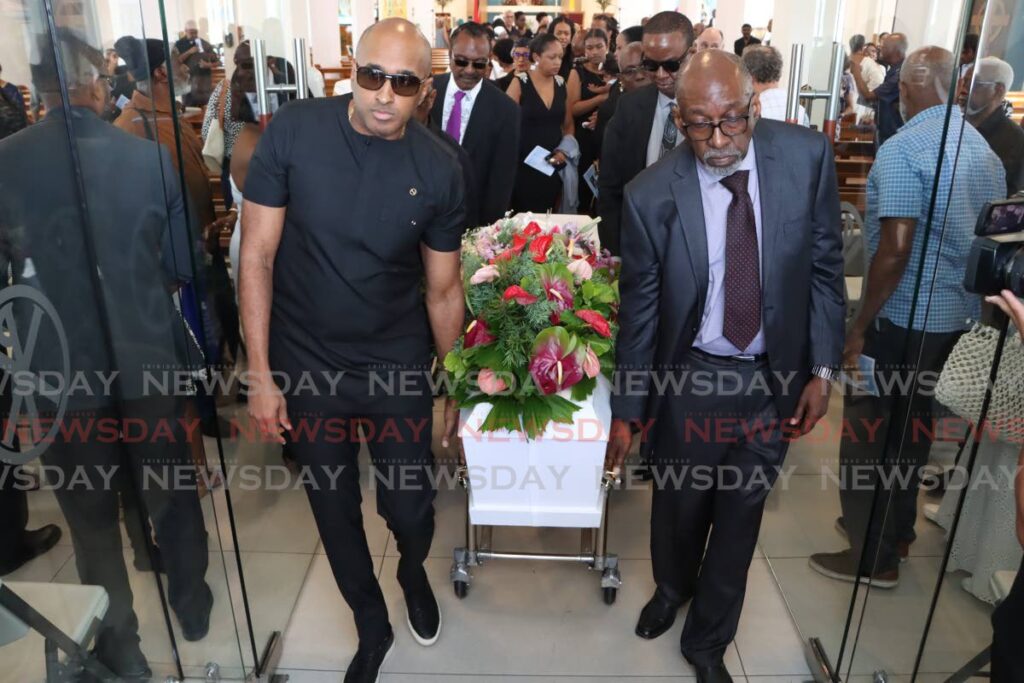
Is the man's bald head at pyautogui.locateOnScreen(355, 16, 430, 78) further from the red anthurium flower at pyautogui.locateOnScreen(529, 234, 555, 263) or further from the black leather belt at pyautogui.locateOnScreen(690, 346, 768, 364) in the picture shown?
the black leather belt at pyautogui.locateOnScreen(690, 346, 768, 364)

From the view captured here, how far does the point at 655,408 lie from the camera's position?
226 centimetres

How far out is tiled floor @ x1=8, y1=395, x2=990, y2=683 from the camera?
208 centimetres

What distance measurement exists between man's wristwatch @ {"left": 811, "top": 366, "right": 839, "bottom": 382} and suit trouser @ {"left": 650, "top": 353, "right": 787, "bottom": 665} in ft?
0.41

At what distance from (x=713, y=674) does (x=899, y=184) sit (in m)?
1.45

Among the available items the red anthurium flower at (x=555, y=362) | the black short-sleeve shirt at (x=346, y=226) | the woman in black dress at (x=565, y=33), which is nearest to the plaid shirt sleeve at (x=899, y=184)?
the red anthurium flower at (x=555, y=362)

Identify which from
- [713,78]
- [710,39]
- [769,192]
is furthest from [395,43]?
[710,39]

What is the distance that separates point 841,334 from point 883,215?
0.31 metres

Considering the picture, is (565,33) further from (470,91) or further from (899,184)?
(899,184)

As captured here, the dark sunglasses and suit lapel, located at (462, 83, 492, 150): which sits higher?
the dark sunglasses

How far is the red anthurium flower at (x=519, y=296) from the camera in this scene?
2.29 metres

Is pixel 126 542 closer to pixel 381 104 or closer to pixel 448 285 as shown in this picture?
pixel 448 285

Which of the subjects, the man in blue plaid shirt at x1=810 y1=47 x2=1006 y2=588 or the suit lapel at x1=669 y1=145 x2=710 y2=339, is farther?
the suit lapel at x1=669 y1=145 x2=710 y2=339

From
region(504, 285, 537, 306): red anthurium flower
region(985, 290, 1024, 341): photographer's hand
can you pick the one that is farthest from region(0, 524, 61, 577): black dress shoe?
region(985, 290, 1024, 341): photographer's hand

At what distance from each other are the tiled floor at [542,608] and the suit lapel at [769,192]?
74 centimetres
